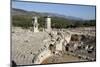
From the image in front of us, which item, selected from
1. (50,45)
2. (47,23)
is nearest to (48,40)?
(50,45)

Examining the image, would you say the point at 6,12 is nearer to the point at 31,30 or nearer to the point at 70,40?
the point at 31,30

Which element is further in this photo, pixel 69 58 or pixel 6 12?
pixel 69 58

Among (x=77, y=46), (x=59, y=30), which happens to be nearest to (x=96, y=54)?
(x=77, y=46)

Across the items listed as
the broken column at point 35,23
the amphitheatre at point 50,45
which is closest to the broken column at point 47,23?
the amphitheatre at point 50,45

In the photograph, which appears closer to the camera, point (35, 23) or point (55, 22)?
point (35, 23)

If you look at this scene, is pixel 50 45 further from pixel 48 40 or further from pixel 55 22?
pixel 55 22

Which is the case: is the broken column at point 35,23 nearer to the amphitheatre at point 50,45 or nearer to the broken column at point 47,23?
the amphitheatre at point 50,45

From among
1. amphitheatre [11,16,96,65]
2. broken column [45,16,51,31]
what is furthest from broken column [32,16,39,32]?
broken column [45,16,51,31]

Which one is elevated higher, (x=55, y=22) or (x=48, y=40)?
(x=55, y=22)
